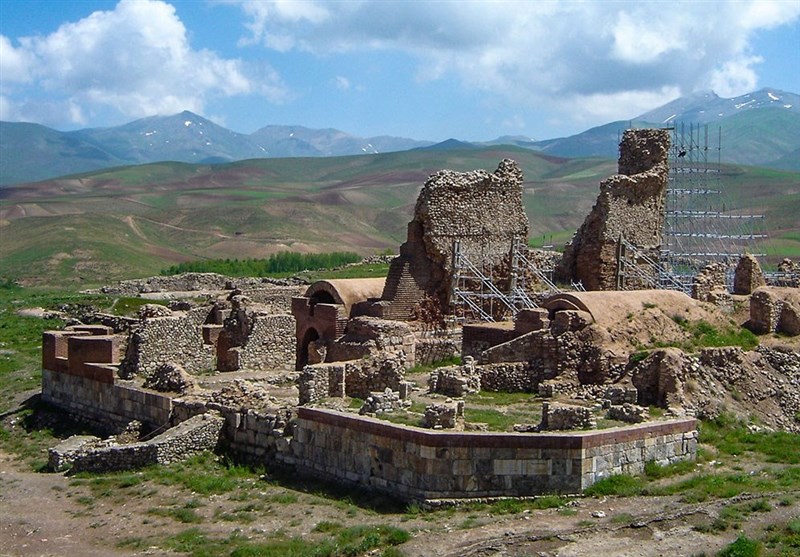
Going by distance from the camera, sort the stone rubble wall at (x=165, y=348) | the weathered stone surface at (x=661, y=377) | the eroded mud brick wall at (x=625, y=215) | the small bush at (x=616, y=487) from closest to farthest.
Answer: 1. the small bush at (x=616, y=487)
2. the weathered stone surface at (x=661, y=377)
3. the stone rubble wall at (x=165, y=348)
4. the eroded mud brick wall at (x=625, y=215)

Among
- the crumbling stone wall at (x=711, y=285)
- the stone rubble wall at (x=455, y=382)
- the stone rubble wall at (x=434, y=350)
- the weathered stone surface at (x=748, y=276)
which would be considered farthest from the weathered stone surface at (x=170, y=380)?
the weathered stone surface at (x=748, y=276)

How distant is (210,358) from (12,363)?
1059 cm

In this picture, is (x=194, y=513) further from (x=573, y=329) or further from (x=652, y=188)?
(x=652, y=188)

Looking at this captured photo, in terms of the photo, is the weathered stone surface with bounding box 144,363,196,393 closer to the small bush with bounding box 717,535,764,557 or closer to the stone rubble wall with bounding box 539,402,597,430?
the stone rubble wall with bounding box 539,402,597,430

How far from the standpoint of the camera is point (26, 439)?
25734 mm

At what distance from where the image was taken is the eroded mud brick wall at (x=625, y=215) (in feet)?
102

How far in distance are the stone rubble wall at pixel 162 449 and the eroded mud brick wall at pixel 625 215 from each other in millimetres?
13218

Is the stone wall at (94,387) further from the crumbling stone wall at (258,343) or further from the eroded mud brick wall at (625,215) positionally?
the eroded mud brick wall at (625,215)

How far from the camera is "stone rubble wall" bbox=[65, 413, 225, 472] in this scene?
21.2 metres

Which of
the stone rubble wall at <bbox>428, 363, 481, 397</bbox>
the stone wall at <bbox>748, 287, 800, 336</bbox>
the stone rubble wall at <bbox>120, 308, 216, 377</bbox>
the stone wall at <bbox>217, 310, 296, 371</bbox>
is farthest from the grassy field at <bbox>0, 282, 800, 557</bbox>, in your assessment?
the stone wall at <bbox>217, 310, 296, 371</bbox>

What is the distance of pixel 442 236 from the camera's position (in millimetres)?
29469

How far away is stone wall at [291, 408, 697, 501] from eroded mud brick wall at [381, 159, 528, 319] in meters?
11.0

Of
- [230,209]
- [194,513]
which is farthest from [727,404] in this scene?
[230,209]

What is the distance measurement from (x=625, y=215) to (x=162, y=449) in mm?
15438
